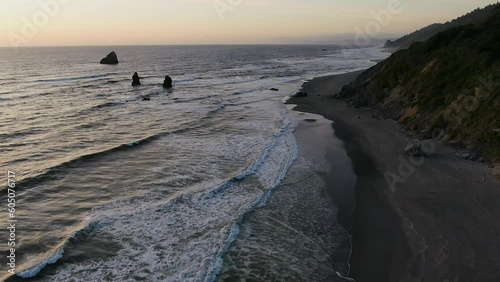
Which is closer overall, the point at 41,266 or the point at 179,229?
the point at 41,266

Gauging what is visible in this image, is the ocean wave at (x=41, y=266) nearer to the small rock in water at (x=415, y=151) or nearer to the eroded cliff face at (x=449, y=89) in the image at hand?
the small rock in water at (x=415, y=151)

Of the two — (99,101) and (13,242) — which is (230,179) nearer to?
(13,242)

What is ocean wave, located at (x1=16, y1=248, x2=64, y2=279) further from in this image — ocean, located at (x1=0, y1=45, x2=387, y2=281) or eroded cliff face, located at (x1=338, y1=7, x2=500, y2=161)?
eroded cliff face, located at (x1=338, y1=7, x2=500, y2=161)

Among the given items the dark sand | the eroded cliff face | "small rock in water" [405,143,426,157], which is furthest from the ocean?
the eroded cliff face

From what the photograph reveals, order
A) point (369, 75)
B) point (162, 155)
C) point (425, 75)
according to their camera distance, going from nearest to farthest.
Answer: point (162, 155) → point (425, 75) → point (369, 75)

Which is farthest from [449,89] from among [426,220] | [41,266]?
[41,266]

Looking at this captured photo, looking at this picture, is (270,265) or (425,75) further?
(425,75)

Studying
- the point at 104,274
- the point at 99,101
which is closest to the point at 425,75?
the point at 104,274

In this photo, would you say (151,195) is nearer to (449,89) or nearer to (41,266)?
(41,266)
